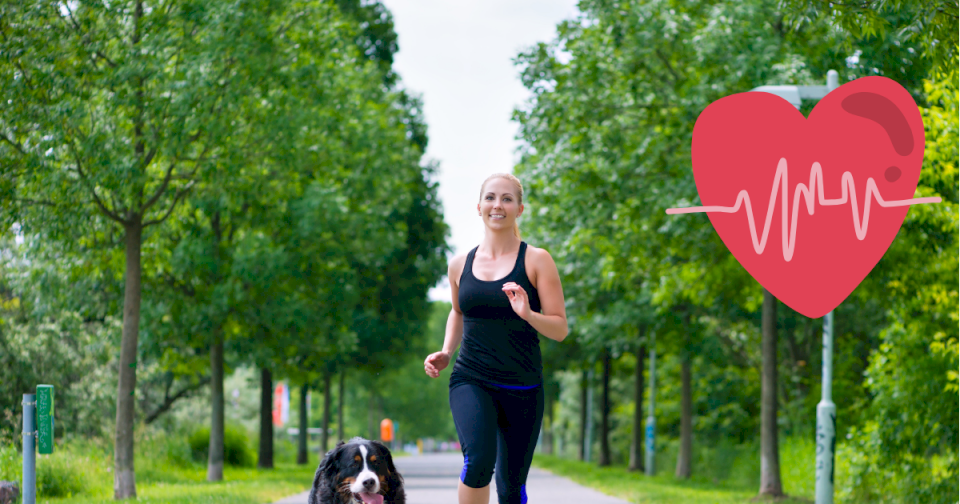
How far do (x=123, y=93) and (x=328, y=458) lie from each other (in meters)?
7.64

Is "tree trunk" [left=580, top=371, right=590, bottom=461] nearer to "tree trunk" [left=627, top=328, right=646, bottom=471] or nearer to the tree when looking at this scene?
"tree trunk" [left=627, top=328, right=646, bottom=471]

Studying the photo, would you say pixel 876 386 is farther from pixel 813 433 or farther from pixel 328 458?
pixel 328 458

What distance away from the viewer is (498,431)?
4391mm

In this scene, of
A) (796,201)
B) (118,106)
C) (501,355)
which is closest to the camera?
(501,355)

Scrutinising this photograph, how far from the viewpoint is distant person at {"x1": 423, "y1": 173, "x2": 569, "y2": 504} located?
14.0 feet

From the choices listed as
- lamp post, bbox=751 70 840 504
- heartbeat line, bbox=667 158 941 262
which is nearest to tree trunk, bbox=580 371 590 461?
lamp post, bbox=751 70 840 504

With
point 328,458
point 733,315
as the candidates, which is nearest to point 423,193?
point 733,315

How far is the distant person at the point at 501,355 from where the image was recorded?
4266 millimetres

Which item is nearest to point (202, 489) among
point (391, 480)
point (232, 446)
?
point (232, 446)

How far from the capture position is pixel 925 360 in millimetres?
13953

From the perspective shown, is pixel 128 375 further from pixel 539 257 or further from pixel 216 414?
pixel 539 257

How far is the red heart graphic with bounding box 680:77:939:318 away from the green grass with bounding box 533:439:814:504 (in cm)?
612

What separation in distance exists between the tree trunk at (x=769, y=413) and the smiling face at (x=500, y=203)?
38.3 ft

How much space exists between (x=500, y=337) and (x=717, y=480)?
2393 cm
